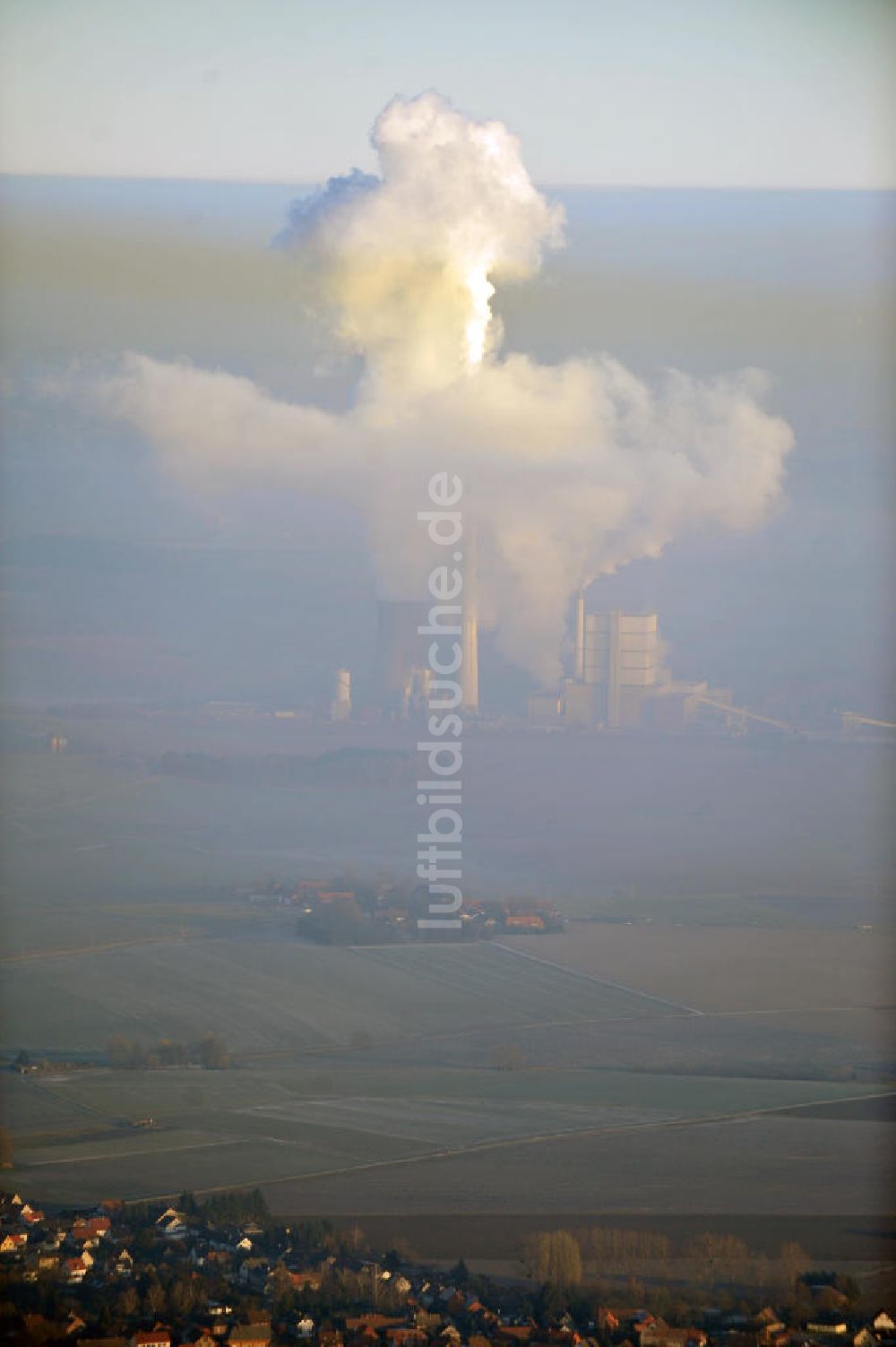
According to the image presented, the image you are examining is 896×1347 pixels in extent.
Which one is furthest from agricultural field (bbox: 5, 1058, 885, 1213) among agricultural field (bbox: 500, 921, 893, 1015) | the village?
the village

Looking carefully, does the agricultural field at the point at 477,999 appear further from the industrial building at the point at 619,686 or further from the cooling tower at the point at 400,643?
the cooling tower at the point at 400,643

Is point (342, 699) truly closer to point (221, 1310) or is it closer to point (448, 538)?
A: point (448, 538)

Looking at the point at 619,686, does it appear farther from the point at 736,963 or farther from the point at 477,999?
the point at 477,999

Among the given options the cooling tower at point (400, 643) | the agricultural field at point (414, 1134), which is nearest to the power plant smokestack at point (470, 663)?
the cooling tower at point (400, 643)

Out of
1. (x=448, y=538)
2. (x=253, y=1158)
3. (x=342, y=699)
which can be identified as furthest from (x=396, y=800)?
(x=253, y=1158)

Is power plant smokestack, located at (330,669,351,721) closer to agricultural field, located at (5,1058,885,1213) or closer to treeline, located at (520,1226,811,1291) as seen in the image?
agricultural field, located at (5,1058,885,1213)
